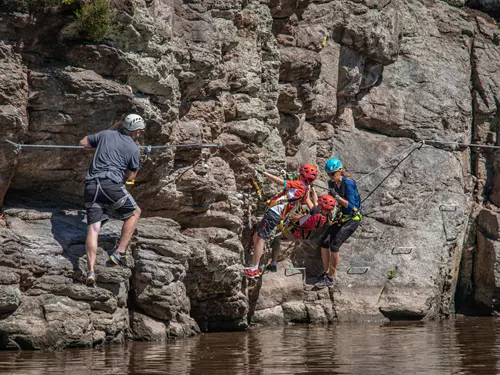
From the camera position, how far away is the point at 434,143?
70.2ft

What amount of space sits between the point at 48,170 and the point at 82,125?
92 cm

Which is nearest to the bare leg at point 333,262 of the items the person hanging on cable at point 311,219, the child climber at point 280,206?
the person hanging on cable at point 311,219

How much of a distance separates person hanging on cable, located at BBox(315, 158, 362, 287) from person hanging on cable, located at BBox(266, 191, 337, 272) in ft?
0.77

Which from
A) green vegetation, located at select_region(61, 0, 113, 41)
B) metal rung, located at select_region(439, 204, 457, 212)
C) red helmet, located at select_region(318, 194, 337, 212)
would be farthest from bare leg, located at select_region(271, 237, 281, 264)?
green vegetation, located at select_region(61, 0, 113, 41)

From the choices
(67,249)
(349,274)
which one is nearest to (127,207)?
(67,249)

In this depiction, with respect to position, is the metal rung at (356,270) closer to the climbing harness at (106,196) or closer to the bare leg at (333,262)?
the bare leg at (333,262)

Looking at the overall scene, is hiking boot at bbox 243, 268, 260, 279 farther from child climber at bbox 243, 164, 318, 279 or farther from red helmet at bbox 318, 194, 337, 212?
red helmet at bbox 318, 194, 337, 212

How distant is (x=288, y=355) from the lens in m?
12.2

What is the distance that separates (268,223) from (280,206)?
1.34ft

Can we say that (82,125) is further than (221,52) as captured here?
No

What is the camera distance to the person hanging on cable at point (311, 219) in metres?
16.8

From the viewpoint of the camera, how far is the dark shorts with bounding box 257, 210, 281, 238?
16500 mm

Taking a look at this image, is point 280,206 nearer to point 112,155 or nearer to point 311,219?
point 311,219

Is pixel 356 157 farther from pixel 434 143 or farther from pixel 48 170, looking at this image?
pixel 48 170
